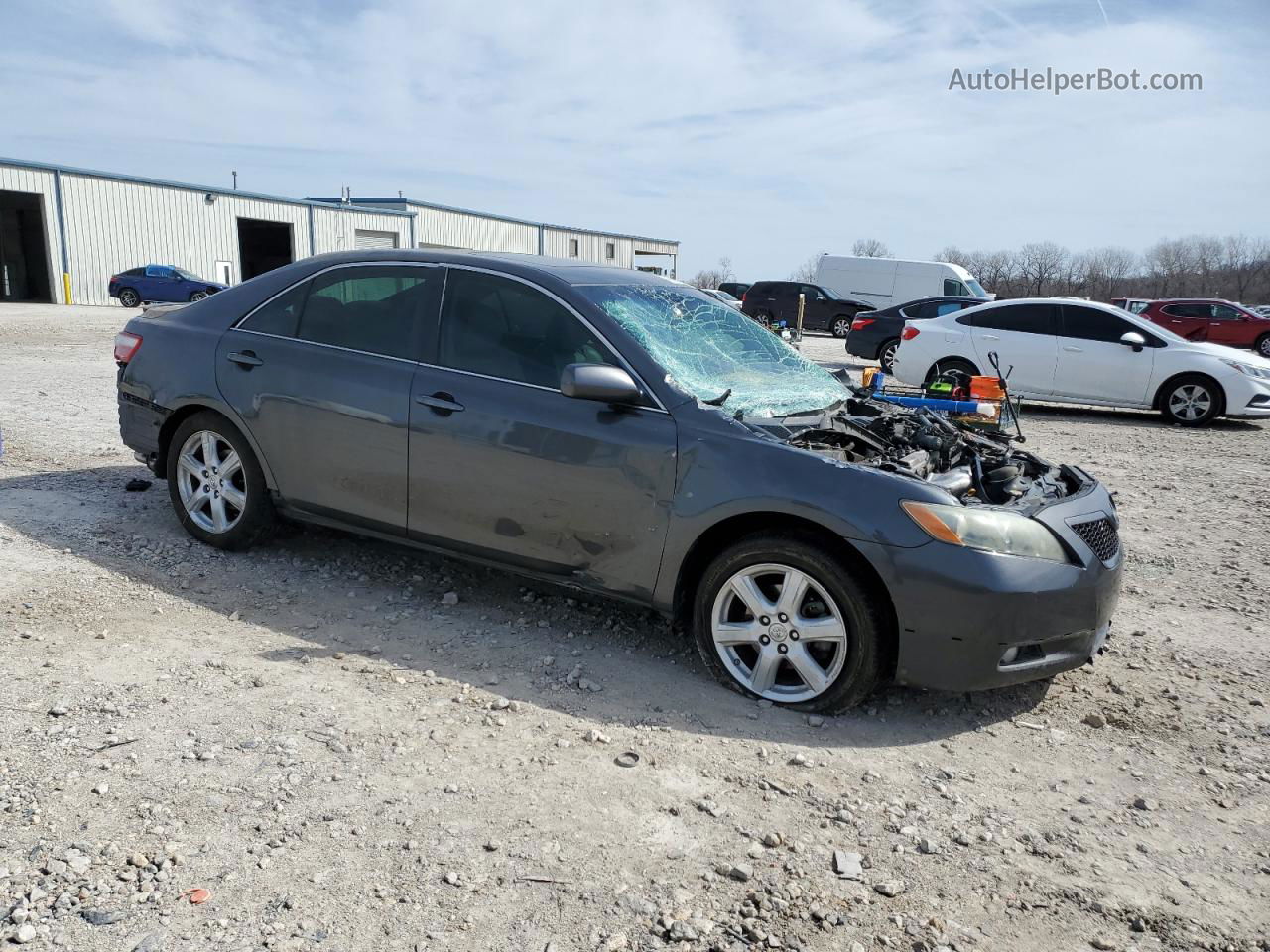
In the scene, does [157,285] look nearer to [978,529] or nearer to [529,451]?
[529,451]

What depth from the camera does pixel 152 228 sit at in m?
36.6

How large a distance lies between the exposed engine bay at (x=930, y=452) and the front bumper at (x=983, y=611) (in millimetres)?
316

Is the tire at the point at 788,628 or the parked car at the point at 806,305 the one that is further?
the parked car at the point at 806,305

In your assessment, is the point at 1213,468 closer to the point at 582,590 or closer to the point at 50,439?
the point at 582,590

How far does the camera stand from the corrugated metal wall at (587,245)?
195 ft

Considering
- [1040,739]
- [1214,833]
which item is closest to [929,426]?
[1040,739]

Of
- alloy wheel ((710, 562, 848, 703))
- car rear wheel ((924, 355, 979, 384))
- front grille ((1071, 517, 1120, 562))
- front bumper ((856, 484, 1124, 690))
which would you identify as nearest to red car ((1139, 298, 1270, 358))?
car rear wheel ((924, 355, 979, 384))

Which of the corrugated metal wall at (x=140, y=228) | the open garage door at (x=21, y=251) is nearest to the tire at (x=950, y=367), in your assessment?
the corrugated metal wall at (x=140, y=228)

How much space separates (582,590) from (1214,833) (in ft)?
7.84

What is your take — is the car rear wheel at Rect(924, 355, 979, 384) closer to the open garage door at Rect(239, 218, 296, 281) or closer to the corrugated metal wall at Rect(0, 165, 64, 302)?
the corrugated metal wall at Rect(0, 165, 64, 302)

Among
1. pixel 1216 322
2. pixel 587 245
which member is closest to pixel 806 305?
pixel 1216 322

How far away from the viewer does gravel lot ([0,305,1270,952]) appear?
2557 mm

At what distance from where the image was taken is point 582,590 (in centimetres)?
413

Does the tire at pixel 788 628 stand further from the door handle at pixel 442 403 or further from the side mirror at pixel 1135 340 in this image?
the side mirror at pixel 1135 340
